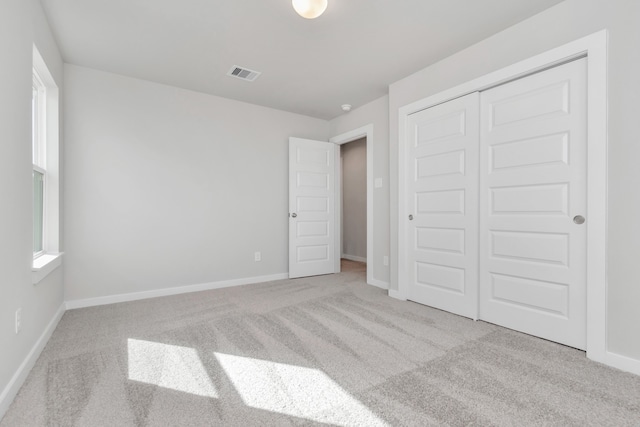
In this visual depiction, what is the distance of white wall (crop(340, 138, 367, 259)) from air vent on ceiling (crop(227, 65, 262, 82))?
3161mm

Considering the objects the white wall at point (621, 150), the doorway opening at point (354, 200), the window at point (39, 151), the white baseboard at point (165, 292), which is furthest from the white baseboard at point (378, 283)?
the window at point (39, 151)

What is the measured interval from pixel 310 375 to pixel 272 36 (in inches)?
103

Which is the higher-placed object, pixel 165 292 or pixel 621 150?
pixel 621 150

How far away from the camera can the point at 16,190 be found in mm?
1678

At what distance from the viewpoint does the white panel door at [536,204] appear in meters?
2.07

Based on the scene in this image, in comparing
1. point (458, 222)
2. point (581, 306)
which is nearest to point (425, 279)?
point (458, 222)

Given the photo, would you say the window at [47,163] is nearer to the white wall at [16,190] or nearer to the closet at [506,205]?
the white wall at [16,190]

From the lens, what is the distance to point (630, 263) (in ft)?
5.97

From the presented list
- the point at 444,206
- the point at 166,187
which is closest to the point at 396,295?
the point at 444,206

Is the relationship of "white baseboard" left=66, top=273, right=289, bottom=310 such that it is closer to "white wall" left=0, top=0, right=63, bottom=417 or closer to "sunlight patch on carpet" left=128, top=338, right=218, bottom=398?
"white wall" left=0, top=0, right=63, bottom=417

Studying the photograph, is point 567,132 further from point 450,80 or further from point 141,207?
point 141,207

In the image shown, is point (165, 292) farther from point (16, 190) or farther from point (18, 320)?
point (16, 190)

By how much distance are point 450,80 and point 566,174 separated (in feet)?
4.39

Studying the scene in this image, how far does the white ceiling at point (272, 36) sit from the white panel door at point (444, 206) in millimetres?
613
